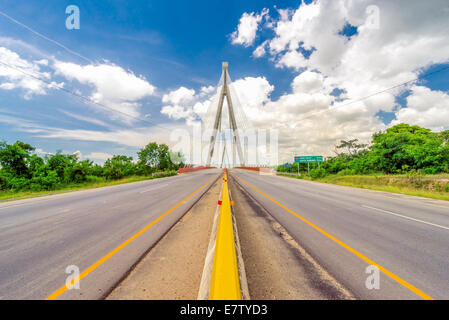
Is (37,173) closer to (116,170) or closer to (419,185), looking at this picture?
(116,170)

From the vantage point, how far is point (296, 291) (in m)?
2.16

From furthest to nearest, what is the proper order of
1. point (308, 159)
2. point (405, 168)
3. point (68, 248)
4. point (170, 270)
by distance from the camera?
point (308, 159) < point (405, 168) < point (68, 248) < point (170, 270)

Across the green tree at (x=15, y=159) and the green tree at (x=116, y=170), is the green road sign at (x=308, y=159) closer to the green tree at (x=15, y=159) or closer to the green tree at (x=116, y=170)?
the green tree at (x=116, y=170)

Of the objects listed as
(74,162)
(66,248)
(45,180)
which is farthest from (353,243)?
(74,162)

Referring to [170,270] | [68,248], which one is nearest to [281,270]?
[170,270]

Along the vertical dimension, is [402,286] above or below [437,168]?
below

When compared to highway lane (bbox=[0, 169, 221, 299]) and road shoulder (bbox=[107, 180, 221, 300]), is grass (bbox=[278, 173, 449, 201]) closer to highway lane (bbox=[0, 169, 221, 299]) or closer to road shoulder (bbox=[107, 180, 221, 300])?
road shoulder (bbox=[107, 180, 221, 300])

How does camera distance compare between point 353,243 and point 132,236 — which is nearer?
point 353,243

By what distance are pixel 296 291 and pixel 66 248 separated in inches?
170

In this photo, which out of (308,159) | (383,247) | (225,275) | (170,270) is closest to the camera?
(225,275)

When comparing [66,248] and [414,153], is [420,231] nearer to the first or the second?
[66,248]

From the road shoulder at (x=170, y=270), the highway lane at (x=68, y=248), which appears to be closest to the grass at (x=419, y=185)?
the road shoulder at (x=170, y=270)

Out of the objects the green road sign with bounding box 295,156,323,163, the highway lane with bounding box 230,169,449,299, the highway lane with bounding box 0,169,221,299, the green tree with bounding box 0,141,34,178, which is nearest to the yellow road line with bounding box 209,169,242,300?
the highway lane with bounding box 0,169,221,299

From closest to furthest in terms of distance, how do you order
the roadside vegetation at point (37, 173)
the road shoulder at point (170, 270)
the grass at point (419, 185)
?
the road shoulder at point (170, 270) → the grass at point (419, 185) → the roadside vegetation at point (37, 173)
